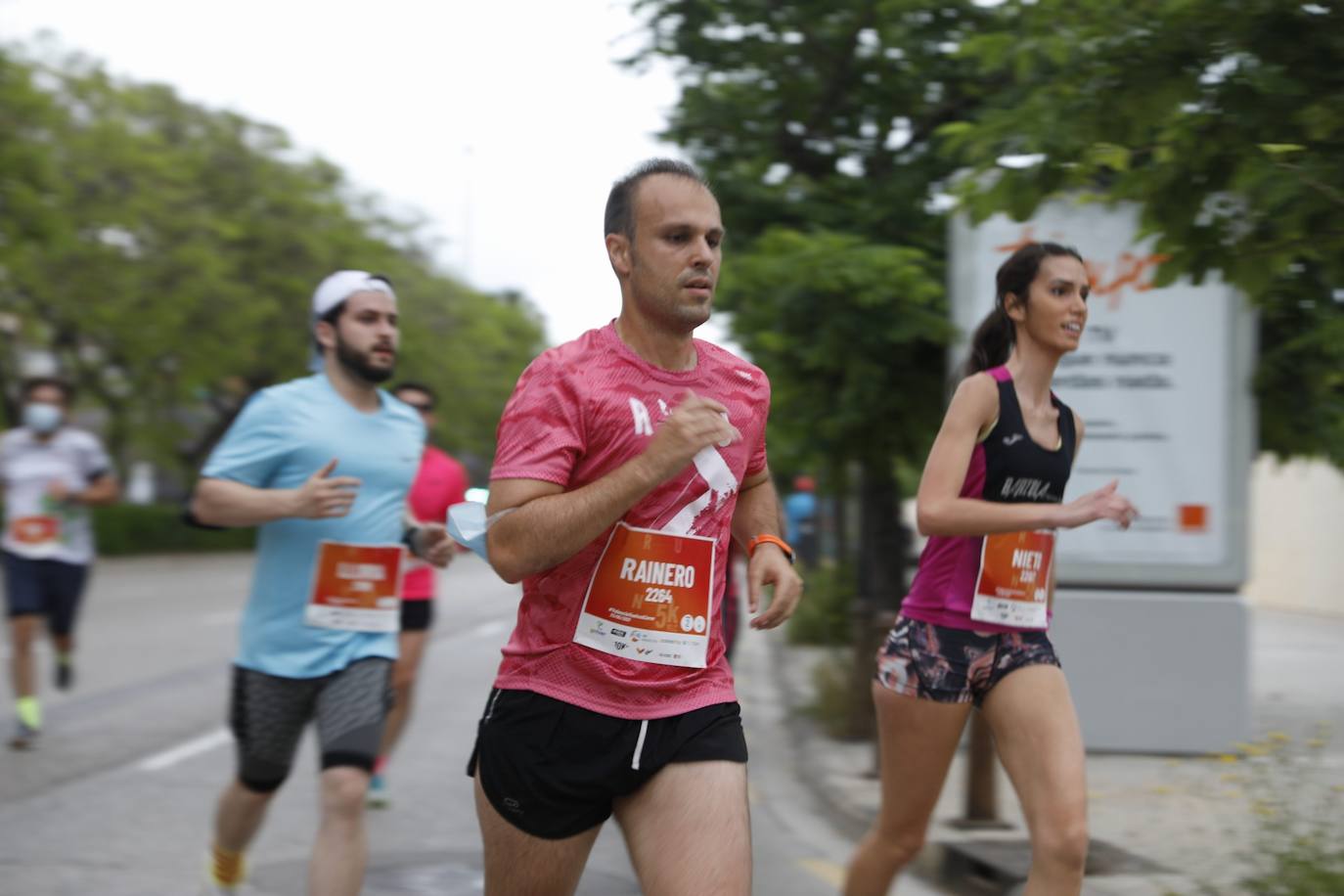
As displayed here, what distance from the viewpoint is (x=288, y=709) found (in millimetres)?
4828

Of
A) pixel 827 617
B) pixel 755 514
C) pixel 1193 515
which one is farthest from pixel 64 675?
pixel 827 617

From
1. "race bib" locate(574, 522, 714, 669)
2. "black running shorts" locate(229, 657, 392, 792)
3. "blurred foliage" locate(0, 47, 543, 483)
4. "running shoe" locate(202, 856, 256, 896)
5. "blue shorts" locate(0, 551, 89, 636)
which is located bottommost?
"running shoe" locate(202, 856, 256, 896)

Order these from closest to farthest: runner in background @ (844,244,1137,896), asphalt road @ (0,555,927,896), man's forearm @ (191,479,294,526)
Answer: runner in background @ (844,244,1137,896)
man's forearm @ (191,479,294,526)
asphalt road @ (0,555,927,896)

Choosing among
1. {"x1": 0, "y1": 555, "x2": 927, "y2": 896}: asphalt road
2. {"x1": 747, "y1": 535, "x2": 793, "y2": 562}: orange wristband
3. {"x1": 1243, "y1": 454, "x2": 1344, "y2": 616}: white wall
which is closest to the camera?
{"x1": 747, "y1": 535, "x2": 793, "y2": 562}: orange wristband

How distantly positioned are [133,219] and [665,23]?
24302 mm

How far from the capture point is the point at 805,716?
11109 mm

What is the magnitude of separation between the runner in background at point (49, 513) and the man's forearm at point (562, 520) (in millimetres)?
7011

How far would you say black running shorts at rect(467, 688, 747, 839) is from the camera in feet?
10.2

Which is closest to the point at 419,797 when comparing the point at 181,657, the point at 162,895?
the point at 162,895

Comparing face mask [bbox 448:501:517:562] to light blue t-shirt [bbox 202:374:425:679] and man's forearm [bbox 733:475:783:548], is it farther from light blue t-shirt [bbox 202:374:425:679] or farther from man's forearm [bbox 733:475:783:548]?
light blue t-shirt [bbox 202:374:425:679]

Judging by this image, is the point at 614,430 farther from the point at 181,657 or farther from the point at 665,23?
the point at 181,657

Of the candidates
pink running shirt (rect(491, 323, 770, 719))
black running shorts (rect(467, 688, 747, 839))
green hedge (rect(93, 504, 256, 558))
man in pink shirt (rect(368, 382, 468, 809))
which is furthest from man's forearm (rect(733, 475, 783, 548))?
green hedge (rect(93, 504, 256, 558))

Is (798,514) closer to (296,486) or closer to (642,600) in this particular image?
(296,486)

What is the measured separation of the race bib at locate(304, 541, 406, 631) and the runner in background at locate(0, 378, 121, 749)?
193 inches
